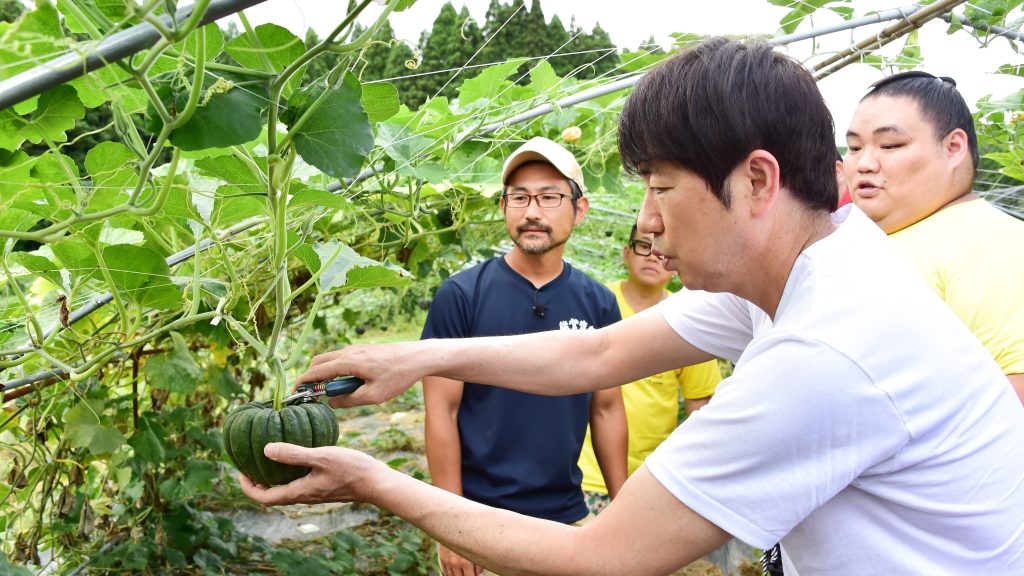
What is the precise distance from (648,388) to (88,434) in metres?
1.71

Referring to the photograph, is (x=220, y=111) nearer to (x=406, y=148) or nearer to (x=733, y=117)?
(x=733, y=117)

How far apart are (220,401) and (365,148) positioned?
8.16 feet

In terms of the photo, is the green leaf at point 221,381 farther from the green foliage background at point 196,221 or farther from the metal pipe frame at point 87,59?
the metal pipe frame at point 87,59

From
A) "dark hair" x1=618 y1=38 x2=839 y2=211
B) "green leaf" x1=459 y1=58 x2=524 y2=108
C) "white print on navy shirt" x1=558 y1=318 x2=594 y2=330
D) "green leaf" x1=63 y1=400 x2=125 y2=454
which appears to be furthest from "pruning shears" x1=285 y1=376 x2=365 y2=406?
"white print on navy shirt" x1=558 y1=318 x2=594 y2=330

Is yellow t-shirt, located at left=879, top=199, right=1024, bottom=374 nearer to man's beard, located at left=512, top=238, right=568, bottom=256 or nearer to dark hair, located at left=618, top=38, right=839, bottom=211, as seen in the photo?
dark hair, located at left=618, top=38, right=839, bottom=211

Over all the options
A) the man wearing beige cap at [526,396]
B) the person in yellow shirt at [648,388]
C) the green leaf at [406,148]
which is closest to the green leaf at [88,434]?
the man wearing beige cap at [526,396]

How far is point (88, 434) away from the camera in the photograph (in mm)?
2000

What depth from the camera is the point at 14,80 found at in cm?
65

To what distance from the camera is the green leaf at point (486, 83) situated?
1858 millimetres

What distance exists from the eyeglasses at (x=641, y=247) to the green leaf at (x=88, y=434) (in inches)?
65.3

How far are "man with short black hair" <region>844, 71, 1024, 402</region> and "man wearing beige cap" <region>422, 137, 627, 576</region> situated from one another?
807 millimetres

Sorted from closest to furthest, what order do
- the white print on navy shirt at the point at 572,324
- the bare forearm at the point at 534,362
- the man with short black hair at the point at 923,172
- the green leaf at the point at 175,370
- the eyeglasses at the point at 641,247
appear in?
the bare forearm at the point at 534,362, the man with short black hair at the point at 923,172, the green leaf at the point at 175,370, the white print on navy shirt at the point at 572,324, the eyeglasses at the point at 641,247

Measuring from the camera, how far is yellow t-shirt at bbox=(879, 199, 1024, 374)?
1.67 metres

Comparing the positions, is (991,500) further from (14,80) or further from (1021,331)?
(14,80)
